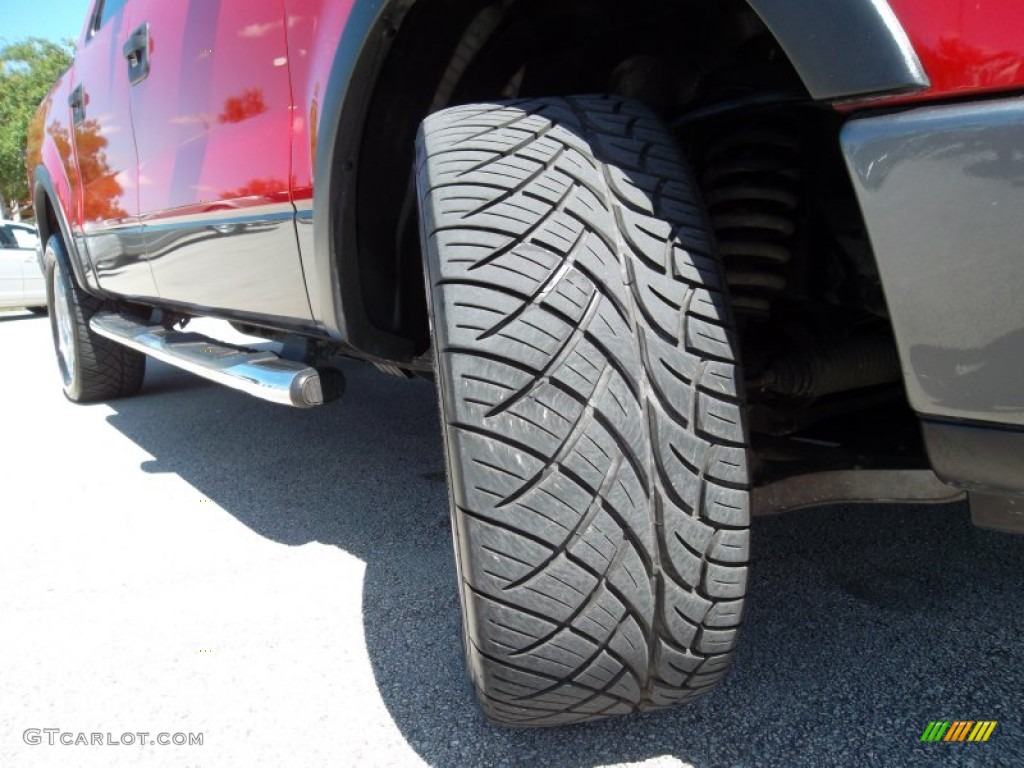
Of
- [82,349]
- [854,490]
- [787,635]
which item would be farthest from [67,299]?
[854,490]

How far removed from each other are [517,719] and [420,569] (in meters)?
0.80

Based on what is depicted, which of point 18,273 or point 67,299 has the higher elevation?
point 67,299

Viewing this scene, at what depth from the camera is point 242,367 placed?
199 cm

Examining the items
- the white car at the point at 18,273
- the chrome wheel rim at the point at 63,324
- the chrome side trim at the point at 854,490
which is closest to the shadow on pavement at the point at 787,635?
the chrome side trim at the point at 854,490

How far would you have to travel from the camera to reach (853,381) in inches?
55.1

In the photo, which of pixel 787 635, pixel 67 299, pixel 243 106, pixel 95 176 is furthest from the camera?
pixel 67 299

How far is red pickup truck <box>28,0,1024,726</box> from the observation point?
811 millimetres

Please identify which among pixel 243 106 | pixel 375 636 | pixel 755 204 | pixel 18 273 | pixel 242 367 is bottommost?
pixel 18 273

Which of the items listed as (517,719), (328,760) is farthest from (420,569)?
(517,719)

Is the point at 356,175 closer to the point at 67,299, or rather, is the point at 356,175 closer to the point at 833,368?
the point at 833,368

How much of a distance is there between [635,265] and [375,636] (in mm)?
994

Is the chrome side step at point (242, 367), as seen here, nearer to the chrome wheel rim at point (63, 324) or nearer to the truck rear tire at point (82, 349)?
the truck rear tire at point (82, 349)

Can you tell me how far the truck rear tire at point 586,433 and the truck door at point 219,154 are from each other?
2.58 feet

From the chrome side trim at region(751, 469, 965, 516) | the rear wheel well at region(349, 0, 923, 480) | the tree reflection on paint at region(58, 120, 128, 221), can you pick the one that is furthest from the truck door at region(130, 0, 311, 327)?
the chrome side trim at region(751, 469, 965, 516)
